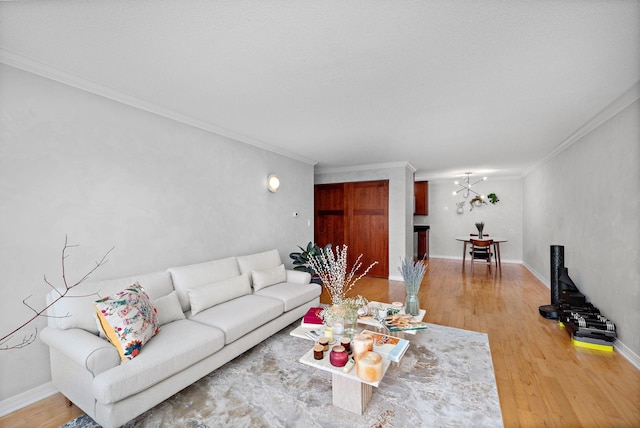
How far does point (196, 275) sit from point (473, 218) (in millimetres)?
7685

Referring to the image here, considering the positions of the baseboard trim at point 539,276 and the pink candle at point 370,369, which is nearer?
the pink candle at point 370,369

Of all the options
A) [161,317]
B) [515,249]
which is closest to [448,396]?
[161,317]

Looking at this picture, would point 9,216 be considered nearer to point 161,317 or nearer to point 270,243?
point 161,317

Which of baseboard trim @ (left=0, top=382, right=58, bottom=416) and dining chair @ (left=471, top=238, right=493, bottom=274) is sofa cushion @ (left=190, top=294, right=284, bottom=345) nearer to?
baseboard trim @ (left=0, top=382, right=58, bottom=416)

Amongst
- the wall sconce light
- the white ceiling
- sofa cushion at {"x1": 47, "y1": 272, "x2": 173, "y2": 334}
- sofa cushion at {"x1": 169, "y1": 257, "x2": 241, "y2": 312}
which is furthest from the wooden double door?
sofa cushion at {"x1": 47, "y1": 272, "x2": 173, "y2": 334}

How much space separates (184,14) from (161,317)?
7.20 ft

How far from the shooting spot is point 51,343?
6.09 feet

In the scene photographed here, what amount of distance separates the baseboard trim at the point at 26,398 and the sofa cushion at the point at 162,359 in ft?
2.86

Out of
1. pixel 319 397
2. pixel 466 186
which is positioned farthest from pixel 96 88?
pixel 466 186

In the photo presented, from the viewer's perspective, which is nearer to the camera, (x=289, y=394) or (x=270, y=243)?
(x=289, y=394)

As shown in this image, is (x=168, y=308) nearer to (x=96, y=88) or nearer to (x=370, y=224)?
(x=96, y=88)

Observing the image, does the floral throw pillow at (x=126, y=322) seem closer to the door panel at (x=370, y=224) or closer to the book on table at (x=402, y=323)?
the book on table at (x=402, y=323)

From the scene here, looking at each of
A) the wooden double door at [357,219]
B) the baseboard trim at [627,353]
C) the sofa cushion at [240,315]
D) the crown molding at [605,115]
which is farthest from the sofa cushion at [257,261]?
the crown molding at [605,115]

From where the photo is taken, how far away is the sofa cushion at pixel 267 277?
Result: 331 centimetres
